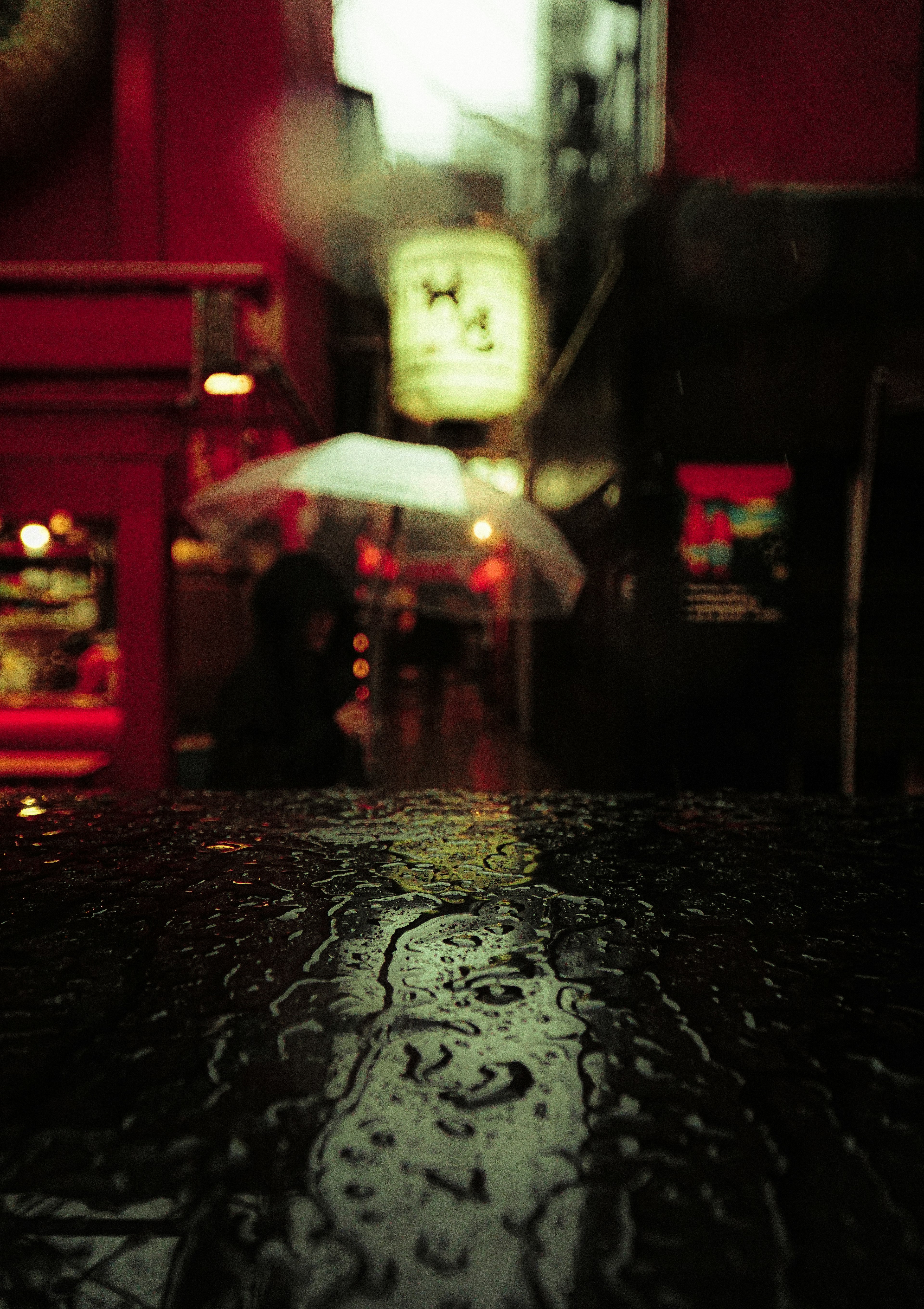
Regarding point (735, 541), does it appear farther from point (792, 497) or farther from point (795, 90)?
point (795, 90)

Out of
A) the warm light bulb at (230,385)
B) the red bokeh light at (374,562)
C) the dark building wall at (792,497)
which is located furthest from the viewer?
the dark building wall at (792,497)

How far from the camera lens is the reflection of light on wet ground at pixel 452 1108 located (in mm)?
391

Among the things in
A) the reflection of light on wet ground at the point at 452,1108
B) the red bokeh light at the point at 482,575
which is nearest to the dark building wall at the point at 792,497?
the red bokeh light at the point at 482,575

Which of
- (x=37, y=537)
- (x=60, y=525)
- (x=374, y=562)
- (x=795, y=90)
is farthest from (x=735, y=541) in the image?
(x=37, y=537)

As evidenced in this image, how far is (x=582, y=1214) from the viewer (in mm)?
422

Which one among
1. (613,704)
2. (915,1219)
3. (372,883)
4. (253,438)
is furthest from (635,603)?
(915,1219)

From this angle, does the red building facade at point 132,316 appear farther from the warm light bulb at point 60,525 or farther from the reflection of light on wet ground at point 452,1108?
the reflection of light on wet ground at point 452,1108

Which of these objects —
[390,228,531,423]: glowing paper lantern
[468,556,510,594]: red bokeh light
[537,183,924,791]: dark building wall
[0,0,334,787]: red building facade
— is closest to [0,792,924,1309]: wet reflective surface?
[468,556,510,594]: red bokeh light

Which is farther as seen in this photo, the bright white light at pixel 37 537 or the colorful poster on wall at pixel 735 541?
the colorful poster on wall at pixel 735 541

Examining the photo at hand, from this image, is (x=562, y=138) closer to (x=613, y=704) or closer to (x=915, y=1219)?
(x=613, y=704)

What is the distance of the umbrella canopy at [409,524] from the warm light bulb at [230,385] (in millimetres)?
815

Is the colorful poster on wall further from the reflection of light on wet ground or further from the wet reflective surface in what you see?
the reflection of light on wet ground

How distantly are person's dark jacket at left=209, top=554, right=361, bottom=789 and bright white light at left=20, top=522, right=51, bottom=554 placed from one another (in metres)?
2.14

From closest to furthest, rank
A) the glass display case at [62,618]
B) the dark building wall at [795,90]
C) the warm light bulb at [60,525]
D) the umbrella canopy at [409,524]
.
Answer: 1. the dark building wall at [795,90]
2. the umbrella canopy at [409,524]
3. the warm light bulb at [60,525]
4. the glass display case at [62,618]
